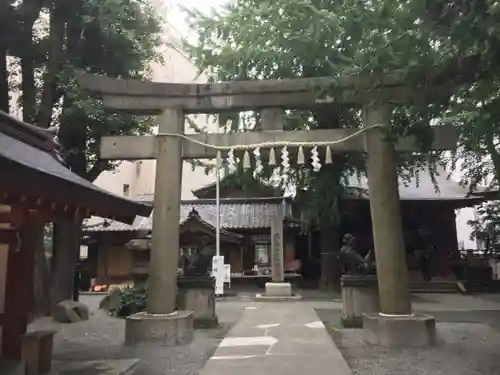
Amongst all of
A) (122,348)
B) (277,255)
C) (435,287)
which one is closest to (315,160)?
(122,348)

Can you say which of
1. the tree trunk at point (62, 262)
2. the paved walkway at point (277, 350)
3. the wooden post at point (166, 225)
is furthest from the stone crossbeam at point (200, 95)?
the tree trunk at point (62, 262)

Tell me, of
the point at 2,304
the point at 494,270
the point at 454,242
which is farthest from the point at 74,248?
the point at 494,270

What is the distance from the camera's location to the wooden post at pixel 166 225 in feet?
27.0

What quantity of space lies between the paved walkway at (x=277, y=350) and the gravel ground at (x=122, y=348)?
28 centimetres

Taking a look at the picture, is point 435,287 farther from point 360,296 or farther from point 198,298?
point 198,298

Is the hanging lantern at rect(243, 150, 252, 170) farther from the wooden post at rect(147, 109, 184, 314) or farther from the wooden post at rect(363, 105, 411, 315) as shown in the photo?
the wooden post at rect(363, 105, 411, 315)

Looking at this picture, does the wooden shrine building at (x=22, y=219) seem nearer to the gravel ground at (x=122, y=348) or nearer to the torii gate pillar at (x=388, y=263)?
the gravel ground at (x=122, y=348)

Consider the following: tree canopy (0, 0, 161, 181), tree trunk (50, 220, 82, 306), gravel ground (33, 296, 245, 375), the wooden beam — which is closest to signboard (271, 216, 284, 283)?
gravel ground (33, 296, 245, 375)

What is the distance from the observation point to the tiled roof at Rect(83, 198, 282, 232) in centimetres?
2286

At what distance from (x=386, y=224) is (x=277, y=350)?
267 cm

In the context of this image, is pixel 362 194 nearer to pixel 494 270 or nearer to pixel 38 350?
pixel 494 270

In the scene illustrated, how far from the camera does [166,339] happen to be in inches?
315

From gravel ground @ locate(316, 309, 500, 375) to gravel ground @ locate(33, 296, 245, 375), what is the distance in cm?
221

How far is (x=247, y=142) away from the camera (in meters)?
8.75
